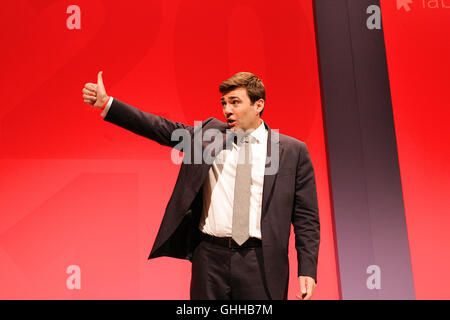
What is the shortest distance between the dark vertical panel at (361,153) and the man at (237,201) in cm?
103

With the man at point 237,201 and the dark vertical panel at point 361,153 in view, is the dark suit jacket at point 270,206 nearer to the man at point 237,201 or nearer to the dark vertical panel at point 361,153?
the man at point 237,201

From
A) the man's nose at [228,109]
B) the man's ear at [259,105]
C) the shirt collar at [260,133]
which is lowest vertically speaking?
the shirt collar at [260,133]

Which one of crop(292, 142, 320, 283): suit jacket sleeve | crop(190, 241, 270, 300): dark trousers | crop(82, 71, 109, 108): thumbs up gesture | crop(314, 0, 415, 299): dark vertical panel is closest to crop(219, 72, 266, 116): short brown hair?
crop(292, 142, 320, 283): suit jacket sleeve

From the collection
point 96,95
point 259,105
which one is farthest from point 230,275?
point 96,95

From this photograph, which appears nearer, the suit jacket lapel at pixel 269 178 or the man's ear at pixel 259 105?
the suit jacket lapel at pixel 269 178

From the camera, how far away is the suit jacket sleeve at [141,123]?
5.15 feet

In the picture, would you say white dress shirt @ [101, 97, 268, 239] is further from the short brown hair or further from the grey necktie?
the short brown hair

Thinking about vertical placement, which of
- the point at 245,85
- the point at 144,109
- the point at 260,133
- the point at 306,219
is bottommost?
the point at 306,219

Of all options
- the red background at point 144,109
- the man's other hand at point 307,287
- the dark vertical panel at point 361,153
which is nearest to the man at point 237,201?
the man's other hand at point 307,287

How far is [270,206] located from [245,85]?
559 millimetres

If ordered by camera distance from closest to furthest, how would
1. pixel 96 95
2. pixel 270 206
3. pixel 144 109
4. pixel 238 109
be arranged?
pixel 96 95 → pixel 270 206 → pixel 238 109 → pixel 144 109

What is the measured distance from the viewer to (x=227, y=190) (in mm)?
1670

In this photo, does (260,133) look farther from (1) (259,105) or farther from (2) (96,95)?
(2) (96,95)

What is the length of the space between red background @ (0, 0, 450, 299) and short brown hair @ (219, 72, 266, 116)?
2.80 feet
